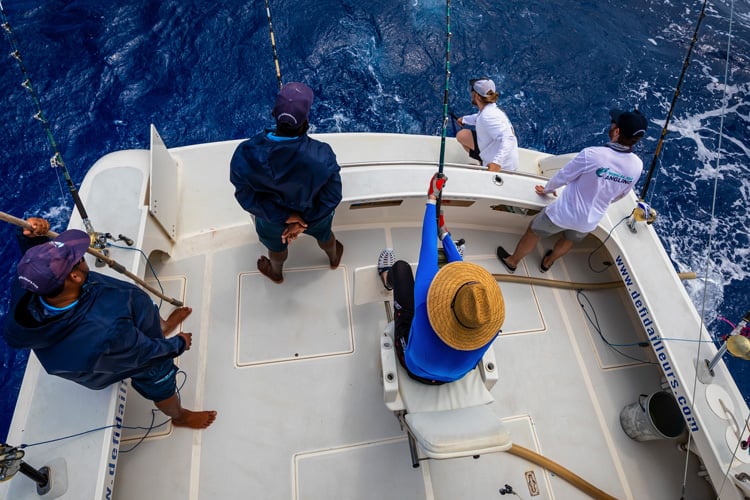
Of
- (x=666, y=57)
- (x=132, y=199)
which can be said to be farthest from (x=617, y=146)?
(x=666, y=57)

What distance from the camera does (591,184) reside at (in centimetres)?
249

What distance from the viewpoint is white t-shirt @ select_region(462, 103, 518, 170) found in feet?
10.7

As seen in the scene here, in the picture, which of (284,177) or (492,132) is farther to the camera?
(492,132)

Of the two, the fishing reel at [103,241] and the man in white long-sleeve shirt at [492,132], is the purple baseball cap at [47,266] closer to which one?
the fishing reel at [103,241]

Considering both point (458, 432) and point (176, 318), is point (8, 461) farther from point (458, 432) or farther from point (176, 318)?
point (458, 432)

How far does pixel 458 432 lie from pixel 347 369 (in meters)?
1.05

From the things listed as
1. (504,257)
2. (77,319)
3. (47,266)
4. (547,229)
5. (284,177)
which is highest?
(47,266)

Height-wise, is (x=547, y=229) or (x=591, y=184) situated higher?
(x=591, y=184)

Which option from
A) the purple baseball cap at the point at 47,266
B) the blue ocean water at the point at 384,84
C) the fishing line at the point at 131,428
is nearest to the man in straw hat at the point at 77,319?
the purple baseball cap at the point at 47,266

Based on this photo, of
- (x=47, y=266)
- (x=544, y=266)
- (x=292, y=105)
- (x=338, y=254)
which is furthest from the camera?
(x=544, y=266)

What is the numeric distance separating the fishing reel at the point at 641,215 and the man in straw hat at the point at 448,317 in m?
1.57

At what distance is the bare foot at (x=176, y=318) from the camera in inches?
96.1

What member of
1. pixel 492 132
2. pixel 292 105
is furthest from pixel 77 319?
pixel 492 132

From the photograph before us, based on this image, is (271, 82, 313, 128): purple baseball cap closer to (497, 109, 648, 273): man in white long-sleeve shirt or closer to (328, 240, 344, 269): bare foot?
(328, 240, 344, 269): bare foot
